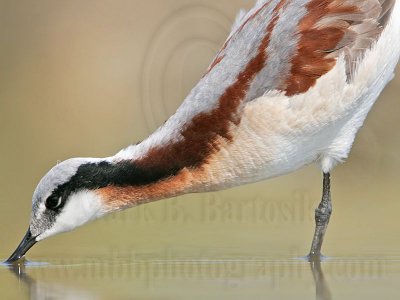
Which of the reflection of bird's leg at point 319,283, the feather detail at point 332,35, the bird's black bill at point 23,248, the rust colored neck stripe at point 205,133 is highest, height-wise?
the feather detail at point 332,35

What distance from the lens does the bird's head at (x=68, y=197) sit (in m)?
10.4

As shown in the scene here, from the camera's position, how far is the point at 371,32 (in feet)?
35.1

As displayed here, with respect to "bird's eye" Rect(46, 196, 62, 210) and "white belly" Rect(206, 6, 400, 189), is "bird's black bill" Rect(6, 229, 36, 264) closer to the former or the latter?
"bird's eye" Rect(46, 196, 62, 210)

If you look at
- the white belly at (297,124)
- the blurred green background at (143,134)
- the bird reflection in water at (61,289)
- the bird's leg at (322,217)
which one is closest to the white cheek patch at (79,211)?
the blurred green background at (143,134)

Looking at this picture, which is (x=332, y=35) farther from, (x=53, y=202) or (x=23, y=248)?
(x=23, y=248)

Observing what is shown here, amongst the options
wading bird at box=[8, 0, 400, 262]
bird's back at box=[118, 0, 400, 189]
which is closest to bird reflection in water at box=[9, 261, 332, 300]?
wading bird at box=[8, 0, 400, 262]

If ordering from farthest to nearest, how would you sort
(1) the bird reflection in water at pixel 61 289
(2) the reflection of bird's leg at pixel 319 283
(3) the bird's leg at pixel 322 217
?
1. (3) the bird's leg at pixel 322 217
2. (1) the bird reflection in water at pixel 61 289
3. (2) the reflection of bird's leg at pixel 319 283

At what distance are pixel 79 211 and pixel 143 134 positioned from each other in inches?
191

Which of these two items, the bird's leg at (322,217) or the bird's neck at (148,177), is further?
the bird's leg at (322,217)

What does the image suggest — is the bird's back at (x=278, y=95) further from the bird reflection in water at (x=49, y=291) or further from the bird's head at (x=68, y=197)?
the bird reflection in water at (x=49, y=291)

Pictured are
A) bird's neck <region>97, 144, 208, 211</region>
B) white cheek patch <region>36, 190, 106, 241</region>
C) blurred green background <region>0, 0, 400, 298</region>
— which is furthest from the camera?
blurred green background <region>0, 0, 400, 298</region>

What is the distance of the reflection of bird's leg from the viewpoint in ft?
29.7

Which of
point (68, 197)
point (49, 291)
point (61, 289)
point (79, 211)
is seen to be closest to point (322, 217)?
point (79, 211)

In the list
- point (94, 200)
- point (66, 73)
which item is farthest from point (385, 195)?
point (66, 73)
